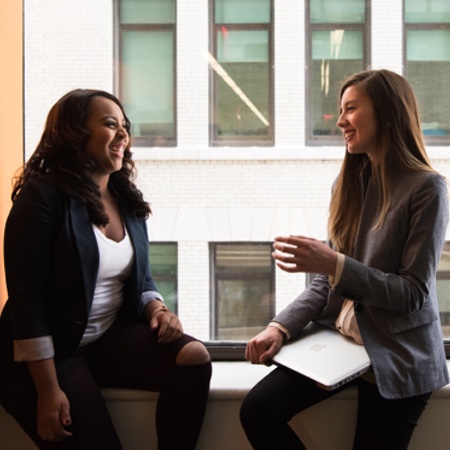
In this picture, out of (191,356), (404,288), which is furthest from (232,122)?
(404,288)

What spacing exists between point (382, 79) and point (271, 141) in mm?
1009

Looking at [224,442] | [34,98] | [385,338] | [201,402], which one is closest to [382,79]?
[385,338]

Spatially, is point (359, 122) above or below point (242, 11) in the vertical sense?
below

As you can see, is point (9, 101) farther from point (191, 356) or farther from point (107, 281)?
point (191, 356)

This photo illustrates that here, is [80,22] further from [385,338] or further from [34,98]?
[385,338]

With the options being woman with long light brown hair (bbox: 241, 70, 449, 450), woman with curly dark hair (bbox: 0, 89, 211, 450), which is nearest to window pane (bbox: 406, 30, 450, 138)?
woman with long light brown hair (bbox: 241, 70, 449, 450)

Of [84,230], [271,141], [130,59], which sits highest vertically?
[130,59]

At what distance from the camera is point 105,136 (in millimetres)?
1747

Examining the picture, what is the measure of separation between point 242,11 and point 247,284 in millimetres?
1378

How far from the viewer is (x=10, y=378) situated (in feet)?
5.21

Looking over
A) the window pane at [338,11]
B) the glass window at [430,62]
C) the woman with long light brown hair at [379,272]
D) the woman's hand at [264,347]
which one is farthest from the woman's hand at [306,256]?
the window pane at [338,11]

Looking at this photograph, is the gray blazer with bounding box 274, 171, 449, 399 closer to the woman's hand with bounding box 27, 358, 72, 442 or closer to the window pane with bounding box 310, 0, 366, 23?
the woman's hand with bounding box 27, 358, 72, 442

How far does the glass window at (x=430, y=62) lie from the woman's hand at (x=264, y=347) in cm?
129

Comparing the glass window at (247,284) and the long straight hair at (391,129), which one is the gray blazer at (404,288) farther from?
the glass window at (247,284)
